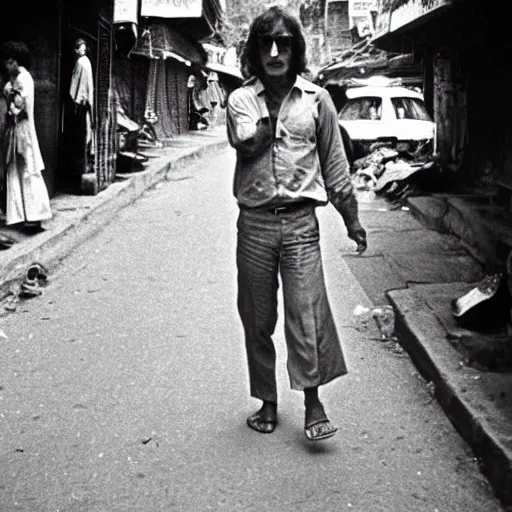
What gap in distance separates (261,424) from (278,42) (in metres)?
1.93

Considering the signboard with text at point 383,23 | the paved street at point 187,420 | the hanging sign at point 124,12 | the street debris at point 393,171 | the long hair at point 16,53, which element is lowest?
the paved street at point 187,420

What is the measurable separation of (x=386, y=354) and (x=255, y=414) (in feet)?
5.26

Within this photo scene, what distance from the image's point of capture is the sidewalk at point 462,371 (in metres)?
3.64

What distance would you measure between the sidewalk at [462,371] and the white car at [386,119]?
819 centimetres

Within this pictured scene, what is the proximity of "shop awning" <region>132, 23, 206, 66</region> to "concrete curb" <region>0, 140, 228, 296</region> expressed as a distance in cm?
517

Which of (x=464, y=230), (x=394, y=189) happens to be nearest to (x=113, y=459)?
(x=464, y=230)

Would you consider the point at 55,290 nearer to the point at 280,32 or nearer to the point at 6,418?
the point at 6,418

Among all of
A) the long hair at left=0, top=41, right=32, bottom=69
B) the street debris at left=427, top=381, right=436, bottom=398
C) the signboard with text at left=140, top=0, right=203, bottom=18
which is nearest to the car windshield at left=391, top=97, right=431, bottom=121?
the signboard with text at left=140, top=0, right=203, bottom=18

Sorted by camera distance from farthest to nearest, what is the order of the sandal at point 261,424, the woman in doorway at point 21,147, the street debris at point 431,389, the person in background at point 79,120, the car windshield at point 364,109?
1. the car windshield at point 364,109
2. the person in background at point 79,120
3. the woman in doorway at point 21,147
4. the street debris at point 431,389
5. the sandal at point 261,424

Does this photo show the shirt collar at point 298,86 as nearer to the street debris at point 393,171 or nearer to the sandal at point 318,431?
the sandal at point 318,431

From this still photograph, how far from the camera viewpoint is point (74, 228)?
955 centimetres

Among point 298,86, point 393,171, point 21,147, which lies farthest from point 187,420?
point 393,171

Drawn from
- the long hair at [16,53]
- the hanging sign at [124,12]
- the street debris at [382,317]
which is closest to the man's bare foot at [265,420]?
the street debris at [382,317]

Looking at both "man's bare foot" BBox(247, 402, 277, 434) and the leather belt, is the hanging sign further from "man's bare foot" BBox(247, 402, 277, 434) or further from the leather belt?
"man's bare foot" BBox(247, 402, 277, 434)
